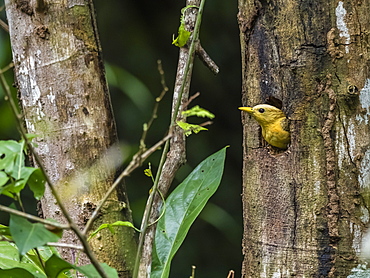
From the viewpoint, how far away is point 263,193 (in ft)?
4.51

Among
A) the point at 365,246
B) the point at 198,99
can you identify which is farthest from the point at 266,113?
the point at 198,99

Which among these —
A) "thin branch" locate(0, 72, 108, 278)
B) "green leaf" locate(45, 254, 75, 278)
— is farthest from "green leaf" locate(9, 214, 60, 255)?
"green leaf" locate(45, 254, 75, 278)

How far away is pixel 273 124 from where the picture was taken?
136 cm

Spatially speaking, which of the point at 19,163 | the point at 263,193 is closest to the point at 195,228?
the point at 263,193

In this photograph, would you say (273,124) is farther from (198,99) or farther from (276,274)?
(198,99)

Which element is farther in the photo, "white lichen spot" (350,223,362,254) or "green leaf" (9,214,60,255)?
"white lichen spot" (350,223,362,254)

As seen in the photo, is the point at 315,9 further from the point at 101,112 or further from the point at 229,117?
the point at 229,117

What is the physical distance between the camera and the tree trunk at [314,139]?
125cm

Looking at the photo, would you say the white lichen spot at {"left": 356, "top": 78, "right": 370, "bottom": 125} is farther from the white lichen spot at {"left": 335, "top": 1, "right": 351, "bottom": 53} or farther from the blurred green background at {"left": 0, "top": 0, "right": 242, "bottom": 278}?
the blurred green background at {"left": 0, "top": 0, "right": 242, "bottom": 278}

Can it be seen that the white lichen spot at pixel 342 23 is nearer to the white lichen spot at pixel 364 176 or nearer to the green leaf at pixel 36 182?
the white lichen spot at pixel 364 176

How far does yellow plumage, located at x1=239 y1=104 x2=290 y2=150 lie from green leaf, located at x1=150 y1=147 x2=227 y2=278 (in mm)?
236

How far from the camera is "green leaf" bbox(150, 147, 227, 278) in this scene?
5.16 feet

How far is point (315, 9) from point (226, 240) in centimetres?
202

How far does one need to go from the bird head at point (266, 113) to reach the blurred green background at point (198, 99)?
147 centimetres
